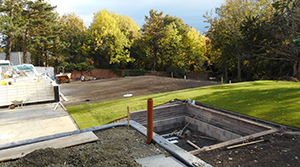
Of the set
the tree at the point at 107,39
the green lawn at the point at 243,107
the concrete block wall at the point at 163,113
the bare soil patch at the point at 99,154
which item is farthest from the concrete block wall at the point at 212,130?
the tree at the point at 107,39

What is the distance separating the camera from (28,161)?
420cm

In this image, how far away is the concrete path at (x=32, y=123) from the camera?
318 inches

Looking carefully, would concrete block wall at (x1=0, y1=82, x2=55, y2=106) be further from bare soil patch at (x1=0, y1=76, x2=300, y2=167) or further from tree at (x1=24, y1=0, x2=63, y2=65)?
tree at (x1=24, y1=0, x2=63, y2=65)

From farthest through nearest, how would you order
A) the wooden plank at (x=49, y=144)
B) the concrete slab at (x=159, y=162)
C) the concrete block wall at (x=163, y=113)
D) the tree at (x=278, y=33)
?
the tree at (x=278, y=33) < the concrete block wall at (x=163, y=113) < the wooden plank at (x=49, y=144) < the concrete slab at (x=159, y=162)

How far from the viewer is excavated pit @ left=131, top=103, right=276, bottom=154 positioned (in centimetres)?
820

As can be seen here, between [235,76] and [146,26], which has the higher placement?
[146,26]

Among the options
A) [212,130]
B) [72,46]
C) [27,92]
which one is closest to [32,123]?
[27,92]

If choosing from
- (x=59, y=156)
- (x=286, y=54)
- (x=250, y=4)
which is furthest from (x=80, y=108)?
(x=250, y=4)

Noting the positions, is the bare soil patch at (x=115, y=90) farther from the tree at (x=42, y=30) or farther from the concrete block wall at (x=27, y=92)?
the tree at (x=42, y=30)

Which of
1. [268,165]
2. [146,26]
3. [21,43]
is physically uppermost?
[146,26]

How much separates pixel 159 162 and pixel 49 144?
115 inches

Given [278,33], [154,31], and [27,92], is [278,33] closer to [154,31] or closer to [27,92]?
[154,31]

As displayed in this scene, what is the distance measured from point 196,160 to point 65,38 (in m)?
38.1

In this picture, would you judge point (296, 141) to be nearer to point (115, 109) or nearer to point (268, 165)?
point (268, 165)
